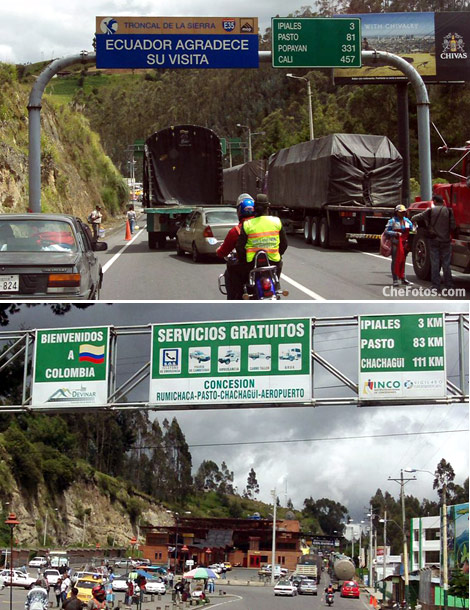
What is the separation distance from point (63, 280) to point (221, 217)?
1372cm

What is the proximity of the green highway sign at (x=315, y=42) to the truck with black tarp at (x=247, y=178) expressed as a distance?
60.4 feet

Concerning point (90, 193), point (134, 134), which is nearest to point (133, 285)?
point (90, 193)

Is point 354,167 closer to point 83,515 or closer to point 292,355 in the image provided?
point 292,355

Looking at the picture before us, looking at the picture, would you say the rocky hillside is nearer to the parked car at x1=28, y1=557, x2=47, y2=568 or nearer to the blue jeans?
the parked car at x1=28, y1=557, x2=47, y2=568

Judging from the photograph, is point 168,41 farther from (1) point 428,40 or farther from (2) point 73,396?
(1) point 428,40

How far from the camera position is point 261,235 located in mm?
12617

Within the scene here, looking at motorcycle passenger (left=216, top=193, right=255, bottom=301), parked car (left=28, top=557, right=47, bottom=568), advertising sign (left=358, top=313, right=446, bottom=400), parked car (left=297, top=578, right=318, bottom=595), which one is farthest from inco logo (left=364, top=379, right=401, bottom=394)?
parked car (left=297, top=578, right=318, bottom=595)

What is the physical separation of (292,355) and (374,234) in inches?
584

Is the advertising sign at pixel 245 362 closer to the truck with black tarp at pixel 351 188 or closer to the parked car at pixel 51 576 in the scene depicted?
the truck with black tarp at pixel 351 188

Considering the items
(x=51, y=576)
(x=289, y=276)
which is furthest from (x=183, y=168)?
(x=51, y=576)

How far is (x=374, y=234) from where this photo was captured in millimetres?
31141

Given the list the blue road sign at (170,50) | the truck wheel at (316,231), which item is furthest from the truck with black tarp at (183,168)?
the blue road sign at (170,50)

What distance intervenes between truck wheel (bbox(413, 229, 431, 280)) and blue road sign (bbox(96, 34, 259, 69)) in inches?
440

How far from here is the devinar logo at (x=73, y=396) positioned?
58.7 ft
